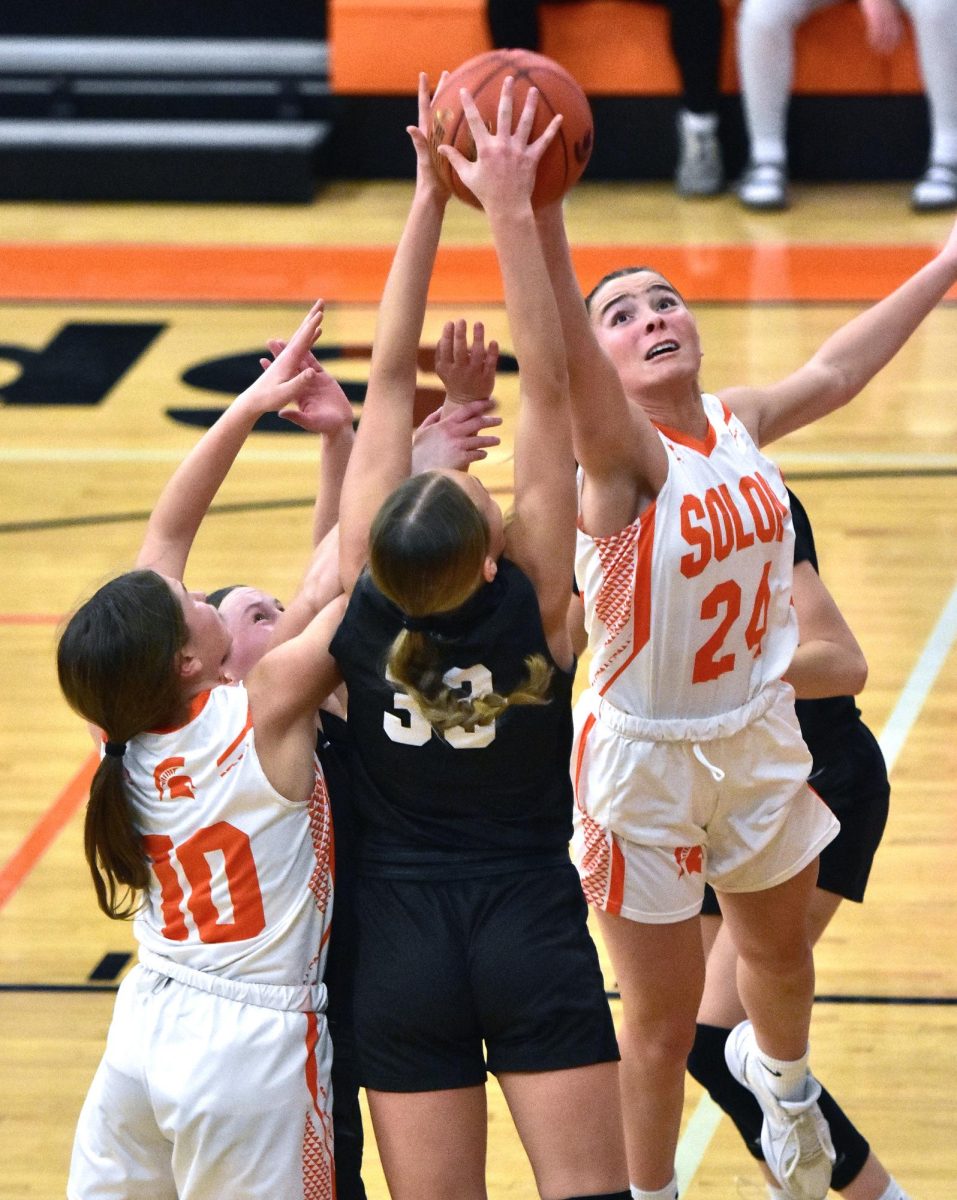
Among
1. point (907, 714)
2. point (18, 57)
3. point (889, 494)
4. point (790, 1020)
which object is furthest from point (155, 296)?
point (790, 1020)

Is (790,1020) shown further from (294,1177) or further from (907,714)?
(907,714)

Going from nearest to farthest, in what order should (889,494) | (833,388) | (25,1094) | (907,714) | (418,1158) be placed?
(418,1158) < (833,388) < (25,1094) < (907,714) < (889,494)

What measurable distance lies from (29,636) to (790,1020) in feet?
11.8

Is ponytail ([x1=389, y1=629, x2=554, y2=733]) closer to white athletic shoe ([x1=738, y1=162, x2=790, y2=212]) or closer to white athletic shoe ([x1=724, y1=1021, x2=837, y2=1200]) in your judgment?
white athletic shoe ([x1=724, y1=1021, x2=837, y2=1200])

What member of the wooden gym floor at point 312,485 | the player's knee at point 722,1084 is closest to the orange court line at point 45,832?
the wooden gym floor at point 312,485

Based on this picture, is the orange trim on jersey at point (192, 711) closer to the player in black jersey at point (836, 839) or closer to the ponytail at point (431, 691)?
the ponytail at point (431, 691)

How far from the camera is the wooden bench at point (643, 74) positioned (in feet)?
35.9

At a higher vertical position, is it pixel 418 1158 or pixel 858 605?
pixel 418 1158

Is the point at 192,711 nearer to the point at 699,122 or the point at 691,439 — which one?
the point at 691,439

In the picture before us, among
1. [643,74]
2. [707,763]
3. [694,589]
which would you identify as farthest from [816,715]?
[643,74]

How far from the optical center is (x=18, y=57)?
39.2 ft

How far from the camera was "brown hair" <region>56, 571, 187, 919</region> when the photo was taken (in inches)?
108

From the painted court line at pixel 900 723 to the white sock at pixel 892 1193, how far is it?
395 mm

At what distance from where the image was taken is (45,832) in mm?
5160
